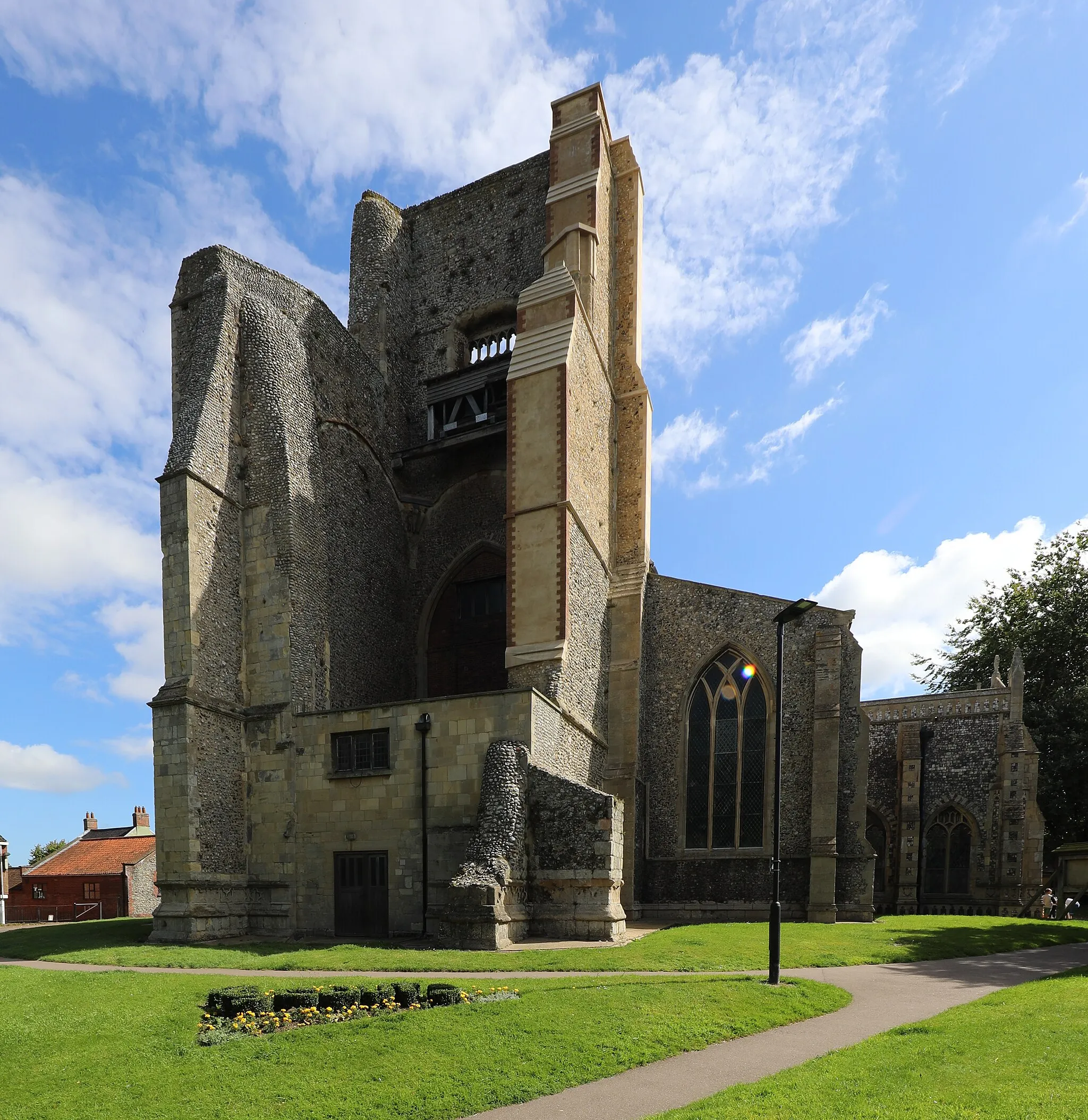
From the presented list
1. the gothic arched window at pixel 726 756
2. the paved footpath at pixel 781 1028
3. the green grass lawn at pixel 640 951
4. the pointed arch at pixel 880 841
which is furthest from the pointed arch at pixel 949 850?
the paved footpath at pixel 781 1028

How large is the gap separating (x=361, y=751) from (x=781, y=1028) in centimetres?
1148

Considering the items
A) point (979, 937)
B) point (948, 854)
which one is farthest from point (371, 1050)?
point (948, 854)

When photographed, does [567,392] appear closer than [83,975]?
No

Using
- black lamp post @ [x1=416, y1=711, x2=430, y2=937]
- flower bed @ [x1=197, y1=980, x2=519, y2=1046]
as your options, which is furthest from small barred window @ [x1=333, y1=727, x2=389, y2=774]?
flower bed @ [x1=197, y1=980, x2=519, y2=1046]

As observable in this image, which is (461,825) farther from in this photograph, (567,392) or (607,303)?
(607,303)

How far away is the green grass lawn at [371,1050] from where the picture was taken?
6914 millimetres

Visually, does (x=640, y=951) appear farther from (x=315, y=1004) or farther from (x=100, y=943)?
(x=100, y=943)

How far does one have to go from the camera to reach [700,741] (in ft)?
75.5

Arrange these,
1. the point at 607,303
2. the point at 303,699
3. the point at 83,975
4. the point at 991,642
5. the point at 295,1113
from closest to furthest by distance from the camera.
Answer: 1. the point at 295,1113
2. the point at 83,975
3. the point at 303,699
4. the point at 607,303
5. the point at 991,642

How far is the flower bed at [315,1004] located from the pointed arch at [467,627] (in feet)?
50.5

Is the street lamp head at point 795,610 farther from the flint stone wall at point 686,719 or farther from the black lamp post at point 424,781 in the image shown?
the flint stone wall at point 686,719

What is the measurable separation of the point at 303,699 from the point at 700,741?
34.1ft

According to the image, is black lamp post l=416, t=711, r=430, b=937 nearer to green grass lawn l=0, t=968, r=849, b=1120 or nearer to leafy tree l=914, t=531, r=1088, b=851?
green grass lawn l=0, t=968, r=849, b=1120

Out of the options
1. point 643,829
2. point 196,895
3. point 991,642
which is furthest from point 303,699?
point 991,642
